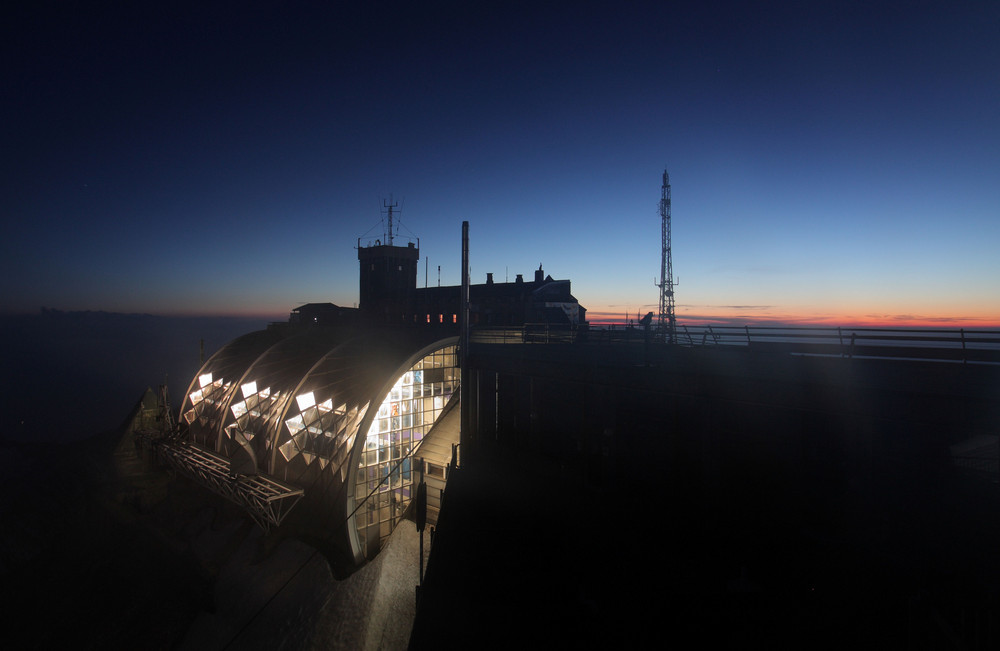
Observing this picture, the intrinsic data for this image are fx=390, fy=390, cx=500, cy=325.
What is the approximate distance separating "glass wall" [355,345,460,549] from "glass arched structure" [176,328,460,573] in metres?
0.05

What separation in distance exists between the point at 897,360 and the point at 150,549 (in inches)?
1345

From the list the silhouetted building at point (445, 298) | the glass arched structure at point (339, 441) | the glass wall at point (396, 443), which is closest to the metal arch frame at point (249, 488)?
the glass arched structure at point (339, 441)

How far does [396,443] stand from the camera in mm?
18406

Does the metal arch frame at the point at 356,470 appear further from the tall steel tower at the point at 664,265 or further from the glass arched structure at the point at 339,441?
the tall steel tower at the point at 664,265

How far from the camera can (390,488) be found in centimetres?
1817

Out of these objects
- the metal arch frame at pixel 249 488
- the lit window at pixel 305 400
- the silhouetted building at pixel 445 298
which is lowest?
the metal arch frame at pixel 249 488

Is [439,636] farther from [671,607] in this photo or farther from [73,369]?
[73,369]

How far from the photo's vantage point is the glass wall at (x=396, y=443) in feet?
57.1

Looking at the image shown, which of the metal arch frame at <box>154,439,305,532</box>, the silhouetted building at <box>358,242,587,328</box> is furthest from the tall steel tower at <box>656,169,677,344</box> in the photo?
the metal arch frame at <box>154,439,305,532</box>

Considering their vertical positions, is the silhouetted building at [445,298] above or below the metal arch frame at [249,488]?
above

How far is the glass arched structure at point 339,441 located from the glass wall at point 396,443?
0.15 feet

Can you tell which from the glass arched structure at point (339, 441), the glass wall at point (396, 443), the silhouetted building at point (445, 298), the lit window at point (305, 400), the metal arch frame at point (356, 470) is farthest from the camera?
the silhouetted building at point (445, 298)

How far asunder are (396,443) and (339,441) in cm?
252

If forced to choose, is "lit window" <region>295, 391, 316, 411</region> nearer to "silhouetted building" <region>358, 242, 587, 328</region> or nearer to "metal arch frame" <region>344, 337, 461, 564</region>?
"metal arch frame" <region>344, 337, 461, 564</region>
